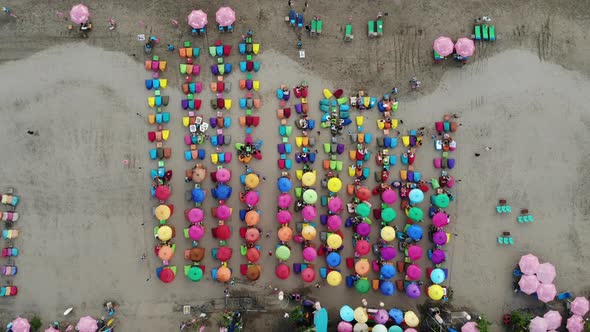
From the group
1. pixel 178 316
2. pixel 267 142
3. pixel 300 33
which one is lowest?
pixel 178 316

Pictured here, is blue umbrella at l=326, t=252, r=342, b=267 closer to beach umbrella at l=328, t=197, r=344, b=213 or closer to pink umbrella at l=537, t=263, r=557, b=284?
beach umbrella at l=328, t=197, r=344, b=213

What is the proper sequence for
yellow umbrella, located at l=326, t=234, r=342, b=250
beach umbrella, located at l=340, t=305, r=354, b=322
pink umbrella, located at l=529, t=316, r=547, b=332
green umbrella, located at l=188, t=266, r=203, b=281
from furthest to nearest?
green umbrella, located at l=188, t=266, r=203, b=281, yellow umbrella, located at l=326, t=234, r=342, b=250, beach umbrella, located at l=340, t=305, r=354, b=322, pink umbrella, located at l=529, t=316, r=547, b=332

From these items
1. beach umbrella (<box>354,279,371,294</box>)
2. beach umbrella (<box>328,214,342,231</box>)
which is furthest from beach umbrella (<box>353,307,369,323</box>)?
beach umbrella (<box>328,214,342,231</box>)

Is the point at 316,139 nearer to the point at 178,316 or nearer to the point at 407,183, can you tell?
the point at 407,183

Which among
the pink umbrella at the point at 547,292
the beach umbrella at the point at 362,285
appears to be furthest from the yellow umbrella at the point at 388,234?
the pink umbrella at the point at 547,292

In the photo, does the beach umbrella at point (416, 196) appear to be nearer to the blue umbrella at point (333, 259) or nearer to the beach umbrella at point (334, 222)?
the beach umbrella at point (334, 222)

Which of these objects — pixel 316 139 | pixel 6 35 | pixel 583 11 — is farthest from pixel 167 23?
pixel 583 11
